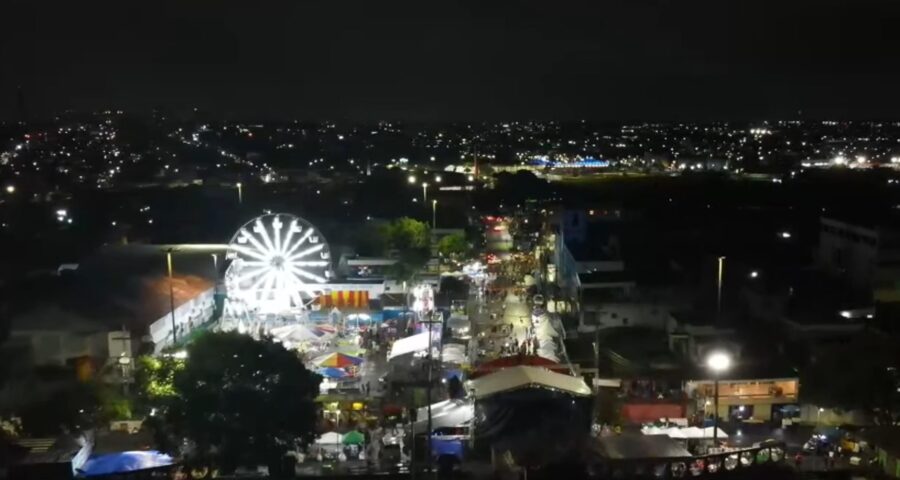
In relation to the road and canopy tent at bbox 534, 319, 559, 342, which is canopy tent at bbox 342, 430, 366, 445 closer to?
the road

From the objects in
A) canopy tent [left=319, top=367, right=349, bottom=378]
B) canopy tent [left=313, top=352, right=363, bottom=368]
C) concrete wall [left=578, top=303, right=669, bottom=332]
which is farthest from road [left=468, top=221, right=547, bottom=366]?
canopy tent [left=319, top=367, right=349, bottom=378]

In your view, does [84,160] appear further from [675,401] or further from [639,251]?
[675,401]

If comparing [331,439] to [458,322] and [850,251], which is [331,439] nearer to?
[458,322]

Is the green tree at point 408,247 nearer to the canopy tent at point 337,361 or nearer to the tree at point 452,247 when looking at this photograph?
the tree at point 452,247

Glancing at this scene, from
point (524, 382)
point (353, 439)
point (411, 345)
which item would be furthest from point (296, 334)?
point (524, 382)

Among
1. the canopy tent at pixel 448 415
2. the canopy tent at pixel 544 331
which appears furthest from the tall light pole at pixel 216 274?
the canopy tent at pixel 448 415
